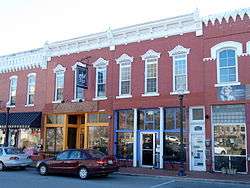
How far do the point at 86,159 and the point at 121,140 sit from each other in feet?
21.7

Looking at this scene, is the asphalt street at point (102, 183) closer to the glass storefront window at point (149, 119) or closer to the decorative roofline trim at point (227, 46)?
the glass storefront window at point (149, 119)

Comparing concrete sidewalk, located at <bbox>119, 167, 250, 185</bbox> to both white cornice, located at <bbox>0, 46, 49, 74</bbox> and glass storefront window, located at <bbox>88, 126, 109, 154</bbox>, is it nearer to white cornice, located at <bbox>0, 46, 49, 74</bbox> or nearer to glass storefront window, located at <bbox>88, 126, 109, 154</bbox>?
glass storefront window, located at <bbox>88, 126, 109, 154</bbox>

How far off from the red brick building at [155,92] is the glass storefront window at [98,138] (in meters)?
0.07

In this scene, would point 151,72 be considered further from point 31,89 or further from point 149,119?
point 31,89

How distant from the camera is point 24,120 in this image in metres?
27.8

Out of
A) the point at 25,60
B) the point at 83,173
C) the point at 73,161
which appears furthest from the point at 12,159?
the point at 25,60

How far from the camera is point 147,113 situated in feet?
74.4

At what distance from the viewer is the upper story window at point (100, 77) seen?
24.7m

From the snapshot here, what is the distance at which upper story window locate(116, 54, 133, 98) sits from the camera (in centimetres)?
2361

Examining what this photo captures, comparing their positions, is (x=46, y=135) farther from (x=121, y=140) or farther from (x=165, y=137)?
(x=165, y=137)

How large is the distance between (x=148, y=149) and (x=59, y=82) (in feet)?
29.9

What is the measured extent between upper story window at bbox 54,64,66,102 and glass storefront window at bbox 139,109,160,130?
709cm

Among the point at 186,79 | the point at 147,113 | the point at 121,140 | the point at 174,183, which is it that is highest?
the point at 186,79

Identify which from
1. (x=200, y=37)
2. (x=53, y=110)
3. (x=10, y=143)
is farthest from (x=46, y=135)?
(x=200, y=37)
